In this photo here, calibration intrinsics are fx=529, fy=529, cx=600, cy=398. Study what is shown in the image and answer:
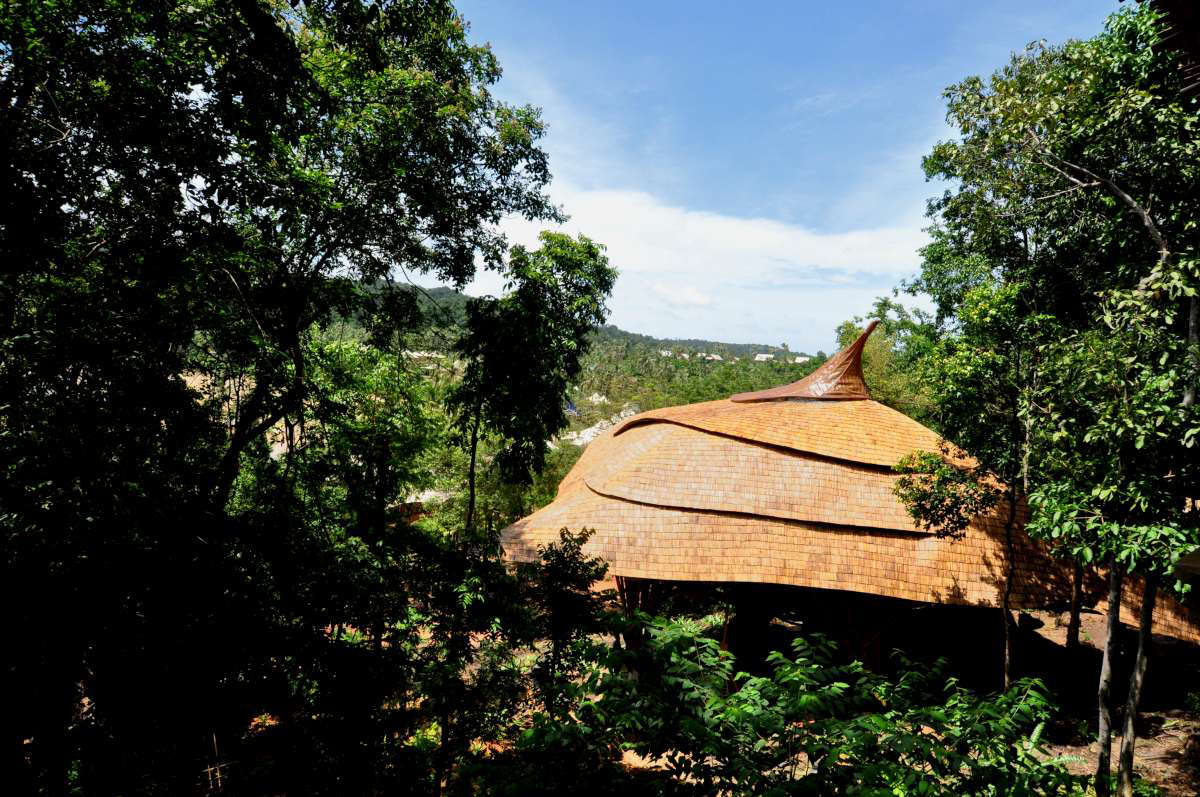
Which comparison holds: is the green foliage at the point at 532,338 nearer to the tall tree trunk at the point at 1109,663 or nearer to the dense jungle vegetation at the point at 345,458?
the dense jungle vegetation at the point at 345,458

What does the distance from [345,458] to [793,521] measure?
1026 cm

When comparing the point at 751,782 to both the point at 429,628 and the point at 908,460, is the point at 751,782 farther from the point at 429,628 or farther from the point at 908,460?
the point at 908,460

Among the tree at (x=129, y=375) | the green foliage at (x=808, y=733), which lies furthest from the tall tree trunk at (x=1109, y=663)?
the tree at (x=129, y=375)

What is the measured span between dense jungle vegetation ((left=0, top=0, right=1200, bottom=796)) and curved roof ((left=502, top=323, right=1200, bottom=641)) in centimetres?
171

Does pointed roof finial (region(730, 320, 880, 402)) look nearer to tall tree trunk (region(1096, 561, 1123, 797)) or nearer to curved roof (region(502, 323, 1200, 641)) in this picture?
curved roof (region(502, 323, 1200, 641))

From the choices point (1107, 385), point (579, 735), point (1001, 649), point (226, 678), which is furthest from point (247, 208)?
point (1001, 649)

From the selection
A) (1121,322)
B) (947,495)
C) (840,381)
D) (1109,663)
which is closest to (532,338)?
(840,381)

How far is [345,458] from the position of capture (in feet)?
26.3

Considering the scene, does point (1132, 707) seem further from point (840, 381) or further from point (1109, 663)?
point (840, 381)

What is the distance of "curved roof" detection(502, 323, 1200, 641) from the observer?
12156 mm

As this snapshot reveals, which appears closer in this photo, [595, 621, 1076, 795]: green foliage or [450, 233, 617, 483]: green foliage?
[595, 621, 1076, 795]: green foliage

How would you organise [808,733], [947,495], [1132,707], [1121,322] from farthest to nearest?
1. [947,495]
2. [1132,707]
3. [1121,322]
4. [808,733]

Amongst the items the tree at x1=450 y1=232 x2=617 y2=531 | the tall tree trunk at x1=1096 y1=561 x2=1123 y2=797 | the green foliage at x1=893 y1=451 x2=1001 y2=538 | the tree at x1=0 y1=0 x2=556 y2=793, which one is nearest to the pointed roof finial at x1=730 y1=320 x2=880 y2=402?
the green foliage at x1=893 y1=451 x2=1001 y2=538

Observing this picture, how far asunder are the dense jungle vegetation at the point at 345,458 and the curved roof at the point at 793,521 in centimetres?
171
